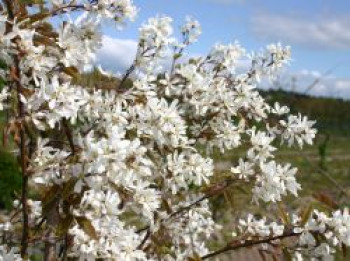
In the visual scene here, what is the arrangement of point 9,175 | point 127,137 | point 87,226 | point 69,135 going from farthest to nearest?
point 9,175 < point 127,137 < point 69,135 < point 87,226

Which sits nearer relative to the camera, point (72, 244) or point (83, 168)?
point (83, 168)

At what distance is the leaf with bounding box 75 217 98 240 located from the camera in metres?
2.21

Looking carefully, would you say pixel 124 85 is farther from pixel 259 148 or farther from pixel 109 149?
pixel 109 149

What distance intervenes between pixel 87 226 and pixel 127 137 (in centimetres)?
62

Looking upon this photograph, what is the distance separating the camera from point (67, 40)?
7.16ft

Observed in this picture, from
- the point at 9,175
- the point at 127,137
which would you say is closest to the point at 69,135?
the point at 127,137

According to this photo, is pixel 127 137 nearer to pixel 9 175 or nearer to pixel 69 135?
pixel 69 135

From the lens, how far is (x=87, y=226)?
223 centimetres

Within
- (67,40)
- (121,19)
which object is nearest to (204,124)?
(121,19)

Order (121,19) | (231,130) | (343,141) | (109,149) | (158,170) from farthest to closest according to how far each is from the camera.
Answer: (343,141) → (231,130) → (158,170) → (121,19) → (109,149)

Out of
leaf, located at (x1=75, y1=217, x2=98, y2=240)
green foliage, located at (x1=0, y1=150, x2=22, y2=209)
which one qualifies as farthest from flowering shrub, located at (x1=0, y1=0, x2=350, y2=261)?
green foliage, located at (x1=0, y1=150, x2=22, y2=209)

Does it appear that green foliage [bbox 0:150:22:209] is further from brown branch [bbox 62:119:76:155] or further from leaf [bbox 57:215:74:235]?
leaf [bbox 57:215:74:235]

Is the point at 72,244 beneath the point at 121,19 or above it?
beneath

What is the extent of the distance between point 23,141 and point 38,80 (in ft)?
0.68
